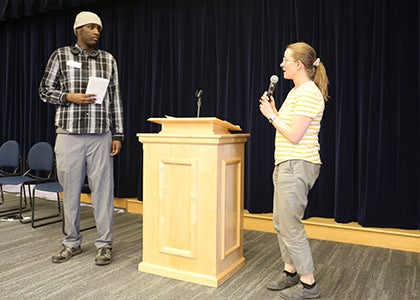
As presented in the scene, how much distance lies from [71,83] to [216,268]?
1.63 meters

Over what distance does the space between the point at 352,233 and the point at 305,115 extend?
182cm

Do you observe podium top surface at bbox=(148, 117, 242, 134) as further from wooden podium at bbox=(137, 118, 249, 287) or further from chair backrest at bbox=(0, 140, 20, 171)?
chair backrest at bbox=(0, 140, 20, 171)

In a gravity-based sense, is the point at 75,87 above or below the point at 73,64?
below

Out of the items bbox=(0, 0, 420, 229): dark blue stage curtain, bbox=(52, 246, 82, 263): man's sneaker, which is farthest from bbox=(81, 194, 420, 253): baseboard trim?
bbox=(52, 246, 82, 263): man's sneaker

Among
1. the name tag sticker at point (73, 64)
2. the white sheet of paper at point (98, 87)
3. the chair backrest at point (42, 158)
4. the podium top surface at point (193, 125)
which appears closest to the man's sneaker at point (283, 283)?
the podium top surface at point (193, 125)

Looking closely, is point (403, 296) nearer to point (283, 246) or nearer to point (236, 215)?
point (283, 246)

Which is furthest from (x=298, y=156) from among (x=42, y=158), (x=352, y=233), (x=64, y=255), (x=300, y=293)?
(x=42, y=158)

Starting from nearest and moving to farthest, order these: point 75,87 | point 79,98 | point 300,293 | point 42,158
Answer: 1. point 300,293
2. point 79,98
3. point 75,87
4. point 42,158

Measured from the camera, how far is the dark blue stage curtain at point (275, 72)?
10.8 feet

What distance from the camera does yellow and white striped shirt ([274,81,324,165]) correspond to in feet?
6.75

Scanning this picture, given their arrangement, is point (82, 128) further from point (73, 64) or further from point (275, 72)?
point (275, 72)

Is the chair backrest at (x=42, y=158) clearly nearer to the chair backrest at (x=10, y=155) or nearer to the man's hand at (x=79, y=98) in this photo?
the chair backrest at (x=10, y=155)

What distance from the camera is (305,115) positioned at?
6.71ft

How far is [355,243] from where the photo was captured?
340cm
